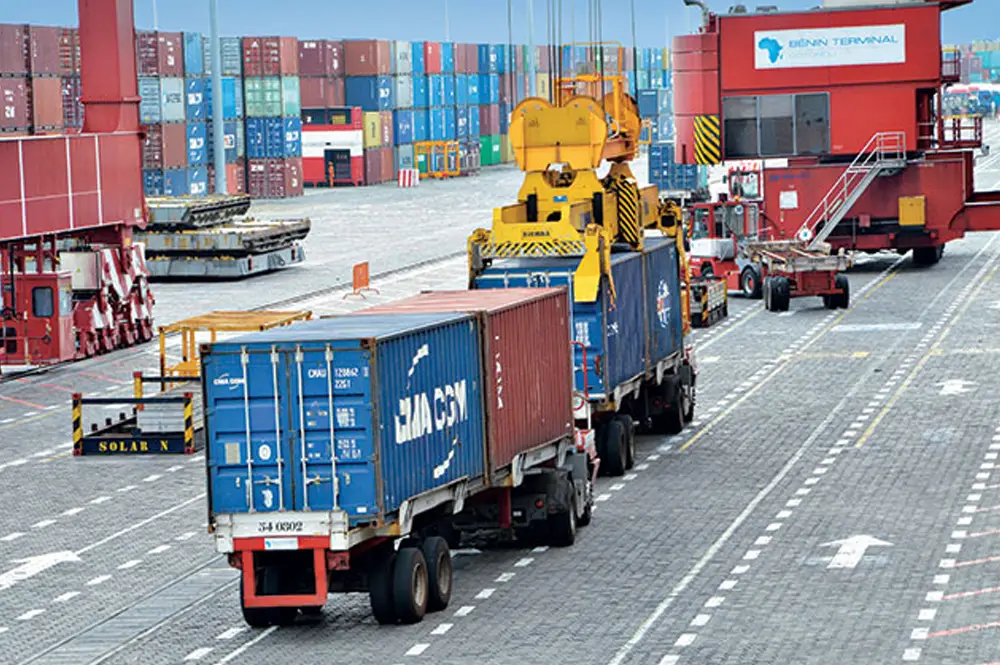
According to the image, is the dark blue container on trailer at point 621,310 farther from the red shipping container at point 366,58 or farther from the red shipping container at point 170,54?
the red shipping container at point 366,58

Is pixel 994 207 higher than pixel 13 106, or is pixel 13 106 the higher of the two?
pixel 13 106

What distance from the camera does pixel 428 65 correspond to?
157625 millimetres

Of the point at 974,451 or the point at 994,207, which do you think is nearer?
the point at 974,451

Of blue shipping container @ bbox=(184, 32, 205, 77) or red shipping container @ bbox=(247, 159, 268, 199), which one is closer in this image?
blue shipping container @ bbox=(184, 32, 205, 77)

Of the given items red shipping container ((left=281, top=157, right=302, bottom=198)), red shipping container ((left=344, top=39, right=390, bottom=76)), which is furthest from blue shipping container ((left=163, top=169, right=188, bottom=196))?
red shipping container ((left=344, top=39, right=390, bottom=76))

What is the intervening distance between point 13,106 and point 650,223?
1646 inches

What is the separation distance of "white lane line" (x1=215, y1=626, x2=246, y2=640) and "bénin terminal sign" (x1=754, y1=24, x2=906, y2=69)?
54818mm

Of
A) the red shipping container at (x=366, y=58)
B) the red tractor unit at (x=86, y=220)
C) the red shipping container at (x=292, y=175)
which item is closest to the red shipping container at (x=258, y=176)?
the red shipping container at (x=292, y=175)

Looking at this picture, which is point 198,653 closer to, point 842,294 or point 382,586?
point 382,586

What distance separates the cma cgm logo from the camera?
26750mm

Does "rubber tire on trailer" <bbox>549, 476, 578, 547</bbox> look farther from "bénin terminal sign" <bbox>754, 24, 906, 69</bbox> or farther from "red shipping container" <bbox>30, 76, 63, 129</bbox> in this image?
"red shipping container" <bbox>30, 76, 63, 129</bbox>

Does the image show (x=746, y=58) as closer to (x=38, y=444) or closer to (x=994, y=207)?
(x=994, y=207)

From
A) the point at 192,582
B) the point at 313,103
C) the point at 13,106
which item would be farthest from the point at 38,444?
the point at 313,103

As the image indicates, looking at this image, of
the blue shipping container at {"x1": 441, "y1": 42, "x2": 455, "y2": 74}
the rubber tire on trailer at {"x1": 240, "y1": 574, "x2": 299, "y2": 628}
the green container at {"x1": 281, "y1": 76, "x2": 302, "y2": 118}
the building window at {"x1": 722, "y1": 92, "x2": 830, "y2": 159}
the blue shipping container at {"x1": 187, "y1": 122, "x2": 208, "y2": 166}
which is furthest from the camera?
the blue shipping container at {"x1": 441, "y1": 42, "x2": 455, "y2": 74}
